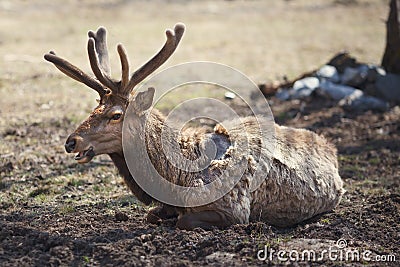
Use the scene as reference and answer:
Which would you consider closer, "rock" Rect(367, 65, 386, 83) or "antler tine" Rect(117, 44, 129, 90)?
"antler tine" Rect(117, 44, 129, 90)

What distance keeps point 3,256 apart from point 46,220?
1170mm

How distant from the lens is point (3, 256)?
18.1 ft

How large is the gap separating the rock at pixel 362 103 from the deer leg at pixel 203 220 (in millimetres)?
6943

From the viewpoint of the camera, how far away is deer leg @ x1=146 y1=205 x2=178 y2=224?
6660 mm

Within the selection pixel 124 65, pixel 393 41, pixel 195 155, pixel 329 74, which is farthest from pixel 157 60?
pixel 393 41

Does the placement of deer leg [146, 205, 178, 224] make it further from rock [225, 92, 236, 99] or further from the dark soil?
rock [225, 92, 236, 99]

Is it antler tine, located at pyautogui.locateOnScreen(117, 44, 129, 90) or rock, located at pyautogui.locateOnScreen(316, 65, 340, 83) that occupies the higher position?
rock, located at pyautogui.locateOnScreen(316, 65, 340, 83)

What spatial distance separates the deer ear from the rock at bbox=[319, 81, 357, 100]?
7407 mm

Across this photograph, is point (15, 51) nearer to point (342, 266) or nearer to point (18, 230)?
point (18, 230)

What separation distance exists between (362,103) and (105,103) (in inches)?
298

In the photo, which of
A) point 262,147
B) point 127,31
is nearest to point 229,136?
point 262,147

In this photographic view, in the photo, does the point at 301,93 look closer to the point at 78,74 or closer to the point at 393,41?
the point at 393,41

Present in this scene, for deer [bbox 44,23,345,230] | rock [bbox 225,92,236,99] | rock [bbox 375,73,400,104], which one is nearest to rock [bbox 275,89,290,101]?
rock [bbox 225,92,236,99]

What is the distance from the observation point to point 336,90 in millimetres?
13125
